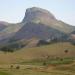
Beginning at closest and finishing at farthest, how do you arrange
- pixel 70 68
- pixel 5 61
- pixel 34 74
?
pixel 34 74 < pixel 70 68 < pixel 5 61

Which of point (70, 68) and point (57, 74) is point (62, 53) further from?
point (57, 74)

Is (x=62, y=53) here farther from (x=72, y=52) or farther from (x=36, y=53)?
(x=36, y=53)

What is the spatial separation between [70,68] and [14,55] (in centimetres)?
6701

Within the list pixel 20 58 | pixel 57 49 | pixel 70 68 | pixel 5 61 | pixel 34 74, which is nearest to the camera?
pixel 34 74

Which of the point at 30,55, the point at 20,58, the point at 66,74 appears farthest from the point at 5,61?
the point at 66,74

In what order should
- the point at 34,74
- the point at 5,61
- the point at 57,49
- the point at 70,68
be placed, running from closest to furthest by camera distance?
1. the point at 34,74
2. the point at 70,68
3. the point at 5,61
4. the point at 57,49

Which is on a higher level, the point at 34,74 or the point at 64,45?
the point at 64,45

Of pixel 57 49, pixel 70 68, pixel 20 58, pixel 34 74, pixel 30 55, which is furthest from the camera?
pixel 57 49

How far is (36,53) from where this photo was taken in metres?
159

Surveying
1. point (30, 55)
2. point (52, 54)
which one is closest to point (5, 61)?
point (30, 55)

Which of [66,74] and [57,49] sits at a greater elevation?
[57,49]

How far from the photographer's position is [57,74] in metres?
70.4

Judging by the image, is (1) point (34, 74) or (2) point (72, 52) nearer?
(1) point (34, 74)

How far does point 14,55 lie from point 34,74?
8307 centimetres
